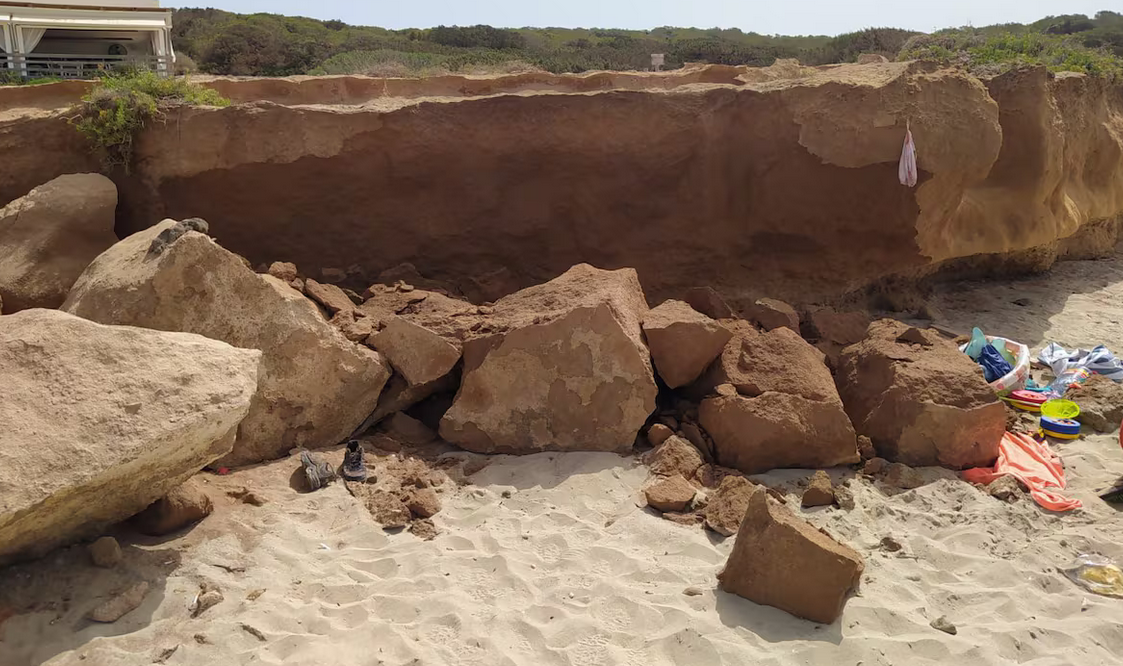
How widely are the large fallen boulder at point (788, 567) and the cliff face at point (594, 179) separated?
8.58 feet

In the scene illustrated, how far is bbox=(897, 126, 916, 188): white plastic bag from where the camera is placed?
528 centimetres

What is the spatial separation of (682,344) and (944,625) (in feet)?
5.76

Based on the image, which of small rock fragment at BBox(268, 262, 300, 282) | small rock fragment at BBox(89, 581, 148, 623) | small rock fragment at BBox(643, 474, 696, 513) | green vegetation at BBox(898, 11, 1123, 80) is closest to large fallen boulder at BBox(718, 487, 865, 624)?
small rock fragment at BBox(643, 474, 696, 513)

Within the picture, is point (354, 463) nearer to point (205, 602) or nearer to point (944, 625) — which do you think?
point (205, 602)

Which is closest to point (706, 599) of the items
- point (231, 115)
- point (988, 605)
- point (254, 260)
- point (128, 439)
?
point (988, 605)

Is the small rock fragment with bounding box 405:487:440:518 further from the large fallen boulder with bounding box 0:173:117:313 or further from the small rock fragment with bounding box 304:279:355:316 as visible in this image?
the large fallen boulder with bounding box 0:173:117:313

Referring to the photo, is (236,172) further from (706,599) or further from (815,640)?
(815,640)

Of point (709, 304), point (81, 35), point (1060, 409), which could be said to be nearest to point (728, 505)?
point (709, 304)

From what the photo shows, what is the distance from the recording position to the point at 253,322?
4.02 meters

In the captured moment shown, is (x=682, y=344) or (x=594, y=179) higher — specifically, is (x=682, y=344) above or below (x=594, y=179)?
below

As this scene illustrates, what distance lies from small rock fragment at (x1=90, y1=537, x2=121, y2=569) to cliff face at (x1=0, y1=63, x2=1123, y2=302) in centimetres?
244

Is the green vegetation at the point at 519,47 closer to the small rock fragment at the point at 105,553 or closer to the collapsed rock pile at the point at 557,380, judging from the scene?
the collapsed rock pile at the point at 557,380

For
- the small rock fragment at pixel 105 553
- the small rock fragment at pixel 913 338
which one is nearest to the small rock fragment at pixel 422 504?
the small rock fragment at pixel 105 553

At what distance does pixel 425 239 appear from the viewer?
5332mm
